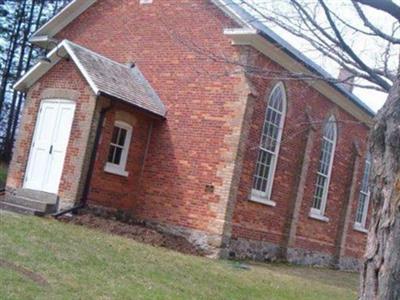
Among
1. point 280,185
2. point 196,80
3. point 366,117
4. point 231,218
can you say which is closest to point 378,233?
point 231,218

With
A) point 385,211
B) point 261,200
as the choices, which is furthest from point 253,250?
point 385,211

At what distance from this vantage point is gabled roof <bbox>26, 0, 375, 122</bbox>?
48.1 ft

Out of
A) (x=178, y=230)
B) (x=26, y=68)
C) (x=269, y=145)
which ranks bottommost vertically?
(x=178, y=230)

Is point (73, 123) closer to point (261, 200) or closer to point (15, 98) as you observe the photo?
point (261, 200)

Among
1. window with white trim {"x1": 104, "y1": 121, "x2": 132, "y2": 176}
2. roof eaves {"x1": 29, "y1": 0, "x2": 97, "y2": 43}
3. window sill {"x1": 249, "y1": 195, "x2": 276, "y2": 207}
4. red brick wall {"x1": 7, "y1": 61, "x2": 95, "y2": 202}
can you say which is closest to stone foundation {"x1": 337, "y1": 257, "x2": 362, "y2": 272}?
window sill {"x1": 249, "y1": 195, "x2": 276, "y2": 207}

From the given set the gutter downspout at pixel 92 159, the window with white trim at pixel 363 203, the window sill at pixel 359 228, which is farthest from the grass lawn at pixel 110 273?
the window with white trim at pixel 363 203

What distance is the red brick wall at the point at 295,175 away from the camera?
15.9 m

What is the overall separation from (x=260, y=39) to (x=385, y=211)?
437 inches

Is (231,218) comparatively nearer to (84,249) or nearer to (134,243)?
(134,243)

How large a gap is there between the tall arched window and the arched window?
3.24 m

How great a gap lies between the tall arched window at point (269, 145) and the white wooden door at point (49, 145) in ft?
16.7

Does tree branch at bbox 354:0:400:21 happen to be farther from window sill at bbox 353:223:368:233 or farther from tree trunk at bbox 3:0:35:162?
tree trunk at bbox 3:0:35:162

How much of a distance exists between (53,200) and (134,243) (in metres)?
3.38

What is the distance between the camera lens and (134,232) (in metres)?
14.2
